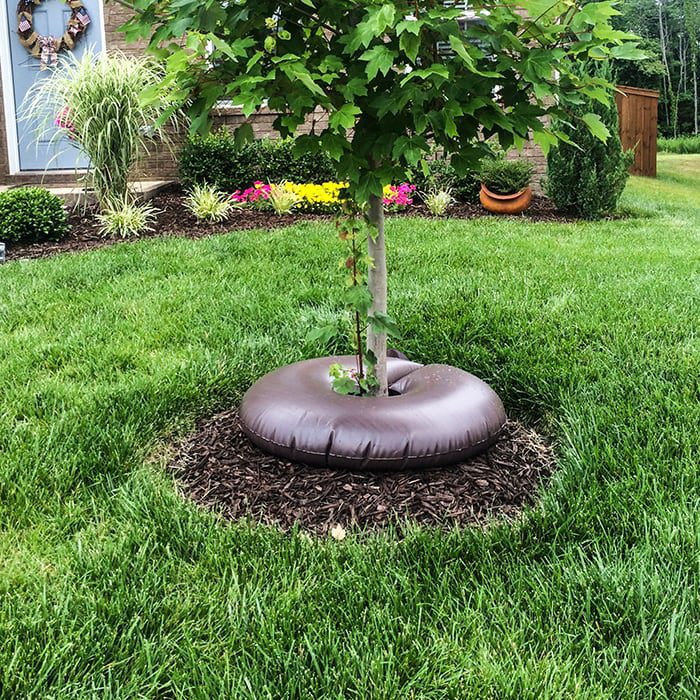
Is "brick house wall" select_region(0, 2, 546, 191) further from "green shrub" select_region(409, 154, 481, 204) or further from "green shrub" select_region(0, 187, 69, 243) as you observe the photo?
"green shrub" select_region(0, 187, 69, 243)

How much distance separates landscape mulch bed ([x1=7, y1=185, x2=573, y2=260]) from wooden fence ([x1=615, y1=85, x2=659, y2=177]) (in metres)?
6.49

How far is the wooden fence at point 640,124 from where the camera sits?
41.2 ft

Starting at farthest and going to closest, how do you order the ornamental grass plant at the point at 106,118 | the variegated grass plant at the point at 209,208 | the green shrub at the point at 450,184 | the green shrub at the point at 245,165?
the green shrub at the point at 450,184
the green shrub at the point at 245,165
the variegated grass plant at the point at 209,208
the ornamental grass plant at the point at 106,118


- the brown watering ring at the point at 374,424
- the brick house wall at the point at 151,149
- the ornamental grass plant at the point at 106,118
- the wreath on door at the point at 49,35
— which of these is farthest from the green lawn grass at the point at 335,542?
the wreath on door at the point at 49,35

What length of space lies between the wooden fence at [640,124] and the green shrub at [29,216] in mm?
10312

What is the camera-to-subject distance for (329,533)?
1833mm

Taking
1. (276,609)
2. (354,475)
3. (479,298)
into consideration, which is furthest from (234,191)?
(276,609)

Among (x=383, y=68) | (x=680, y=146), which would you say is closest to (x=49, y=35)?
(x=383, y=68)

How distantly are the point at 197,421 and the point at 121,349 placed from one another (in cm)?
68

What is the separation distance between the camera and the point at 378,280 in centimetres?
217

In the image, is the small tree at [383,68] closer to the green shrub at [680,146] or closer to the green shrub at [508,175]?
the green shrub at [508,175]

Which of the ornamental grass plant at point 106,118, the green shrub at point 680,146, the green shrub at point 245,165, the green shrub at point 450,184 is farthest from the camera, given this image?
the green shrub at point 680,146

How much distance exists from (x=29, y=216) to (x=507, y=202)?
450cm

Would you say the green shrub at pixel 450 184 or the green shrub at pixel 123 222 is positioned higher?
the green shrub at pixel 450 184
